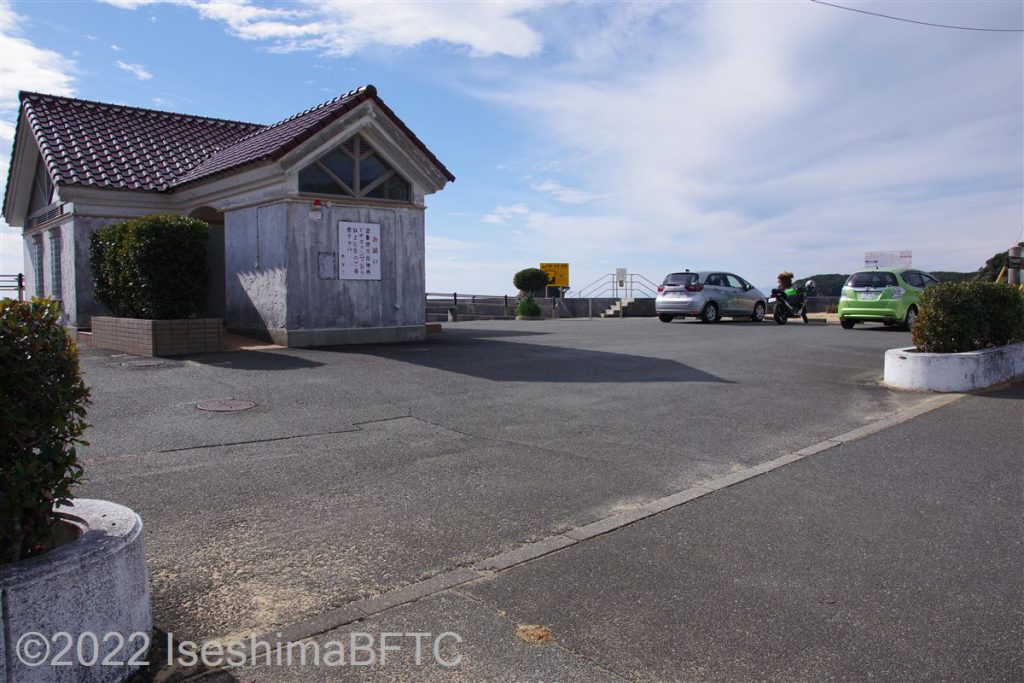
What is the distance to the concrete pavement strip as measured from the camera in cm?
327

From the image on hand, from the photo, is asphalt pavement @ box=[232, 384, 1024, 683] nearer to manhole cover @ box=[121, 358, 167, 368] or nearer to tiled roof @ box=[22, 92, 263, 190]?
manhole cover @ box=[121, 358, 167, 368]

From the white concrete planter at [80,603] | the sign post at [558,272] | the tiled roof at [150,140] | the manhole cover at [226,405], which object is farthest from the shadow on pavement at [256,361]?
the sign post at [558,272]

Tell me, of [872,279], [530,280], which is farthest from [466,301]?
[872,279]

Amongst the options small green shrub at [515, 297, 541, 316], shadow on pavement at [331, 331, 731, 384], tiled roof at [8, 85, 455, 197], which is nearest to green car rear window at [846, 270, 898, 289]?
shadow on pavement at [331, 331, 731, 384]

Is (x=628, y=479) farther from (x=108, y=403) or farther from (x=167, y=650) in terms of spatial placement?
(x=108, y=403)

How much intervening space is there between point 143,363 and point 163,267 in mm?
1951

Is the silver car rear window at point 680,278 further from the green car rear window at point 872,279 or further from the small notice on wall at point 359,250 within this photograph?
the small notice on wall at point 359,250

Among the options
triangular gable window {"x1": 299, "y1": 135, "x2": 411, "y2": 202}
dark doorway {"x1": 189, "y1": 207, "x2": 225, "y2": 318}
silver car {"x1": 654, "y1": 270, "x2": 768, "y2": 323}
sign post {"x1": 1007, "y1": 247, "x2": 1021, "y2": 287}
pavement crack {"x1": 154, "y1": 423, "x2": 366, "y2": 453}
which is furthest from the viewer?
silver car {"x1": 654, "y1": 270, "x2": 768, "y2": 323}

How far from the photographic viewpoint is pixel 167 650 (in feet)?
10.1

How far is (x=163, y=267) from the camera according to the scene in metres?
12.2

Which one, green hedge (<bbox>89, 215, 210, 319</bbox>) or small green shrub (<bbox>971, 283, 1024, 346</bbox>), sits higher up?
green hedge (<bbox>89, 215, 210, 319</bbox>)

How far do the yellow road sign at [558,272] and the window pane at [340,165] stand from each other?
26.4m

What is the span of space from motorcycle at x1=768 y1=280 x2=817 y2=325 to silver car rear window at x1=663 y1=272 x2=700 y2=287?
318 cm

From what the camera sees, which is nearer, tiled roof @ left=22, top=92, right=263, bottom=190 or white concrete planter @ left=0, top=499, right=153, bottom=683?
white concrete planter @ left=0, top=499, right=153, bottom=683
